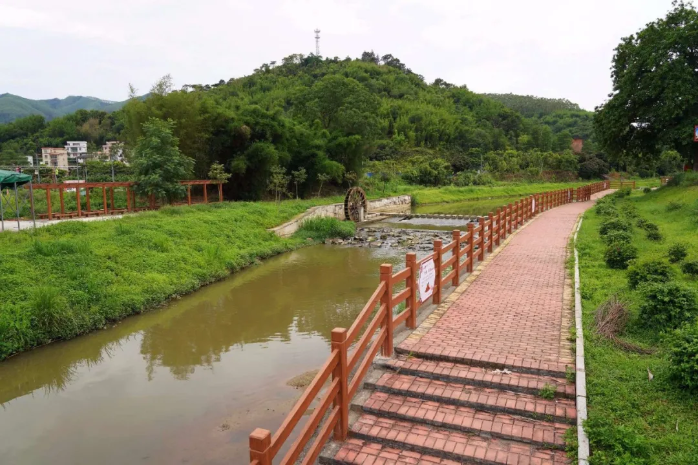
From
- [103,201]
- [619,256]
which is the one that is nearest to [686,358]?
[619,256]

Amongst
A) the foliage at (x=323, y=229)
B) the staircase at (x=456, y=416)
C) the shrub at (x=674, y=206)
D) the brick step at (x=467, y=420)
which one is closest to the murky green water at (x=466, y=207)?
the foliage at (x=323, y=229)

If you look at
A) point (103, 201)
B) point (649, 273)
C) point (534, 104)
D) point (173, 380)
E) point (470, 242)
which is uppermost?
point (534, 104)

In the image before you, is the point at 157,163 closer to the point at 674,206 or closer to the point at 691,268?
the point at 691,268

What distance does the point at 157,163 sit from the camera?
18938 millimetres

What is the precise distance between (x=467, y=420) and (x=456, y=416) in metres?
0.12

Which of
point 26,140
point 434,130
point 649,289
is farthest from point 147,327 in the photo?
point 434,130

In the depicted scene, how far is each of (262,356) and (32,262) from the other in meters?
5.90

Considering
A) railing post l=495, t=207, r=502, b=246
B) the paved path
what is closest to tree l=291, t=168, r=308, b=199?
railing post l=495, t=207, r=502, b=246

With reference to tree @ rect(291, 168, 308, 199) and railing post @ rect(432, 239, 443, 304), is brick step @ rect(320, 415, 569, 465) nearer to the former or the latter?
railing post @ rect(432, 239, 443, 304)

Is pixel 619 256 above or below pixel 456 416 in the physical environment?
above

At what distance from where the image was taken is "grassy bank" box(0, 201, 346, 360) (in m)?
8.98

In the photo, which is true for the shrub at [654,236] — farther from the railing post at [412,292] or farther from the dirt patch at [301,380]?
the dirt patch at [301,380]

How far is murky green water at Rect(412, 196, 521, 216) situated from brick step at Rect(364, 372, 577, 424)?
2861 cm

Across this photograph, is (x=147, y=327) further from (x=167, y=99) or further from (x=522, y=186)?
(x=522, y=186)
